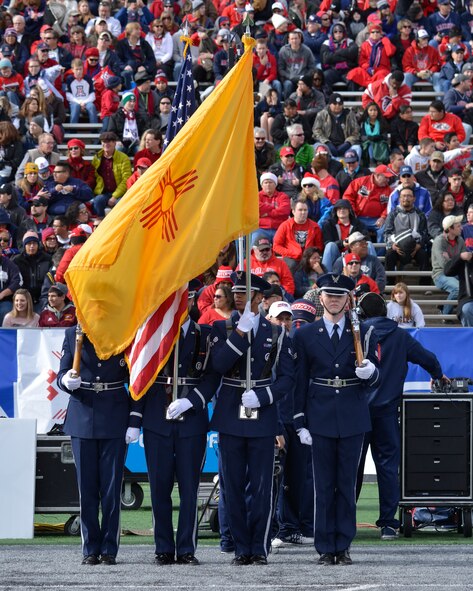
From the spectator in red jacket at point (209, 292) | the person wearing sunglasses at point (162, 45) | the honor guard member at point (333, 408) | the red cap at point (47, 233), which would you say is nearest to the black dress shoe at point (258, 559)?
the honor guard member at point (333, 408)

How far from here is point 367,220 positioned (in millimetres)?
20766

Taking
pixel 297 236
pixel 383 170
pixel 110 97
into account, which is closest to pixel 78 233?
pixel 297 236

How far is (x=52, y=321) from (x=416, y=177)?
689 cm

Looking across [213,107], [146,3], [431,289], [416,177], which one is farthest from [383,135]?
[213,107]

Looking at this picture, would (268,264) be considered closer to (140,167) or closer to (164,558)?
(140,167)

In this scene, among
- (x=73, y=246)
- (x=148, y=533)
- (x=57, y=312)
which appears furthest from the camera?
(x=73, y=246)

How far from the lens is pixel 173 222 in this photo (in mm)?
10195

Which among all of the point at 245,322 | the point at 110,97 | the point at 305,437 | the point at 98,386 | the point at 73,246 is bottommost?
the point at 305,437

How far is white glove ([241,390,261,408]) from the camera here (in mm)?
10086

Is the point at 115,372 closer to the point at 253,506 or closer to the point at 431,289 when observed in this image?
the point at 253,506

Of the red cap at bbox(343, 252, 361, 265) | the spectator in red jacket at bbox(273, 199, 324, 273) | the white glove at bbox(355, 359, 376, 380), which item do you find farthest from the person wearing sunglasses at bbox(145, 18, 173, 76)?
the white glove at bbox(355, 359, 376, 380)

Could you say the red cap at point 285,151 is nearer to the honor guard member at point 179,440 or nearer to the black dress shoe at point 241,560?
the honor guard member at point 179,440

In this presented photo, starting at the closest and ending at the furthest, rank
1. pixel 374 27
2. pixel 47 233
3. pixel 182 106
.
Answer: pixel 182 106 → pixel 47 233 → pixel 374 27

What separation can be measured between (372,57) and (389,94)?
1410mm
